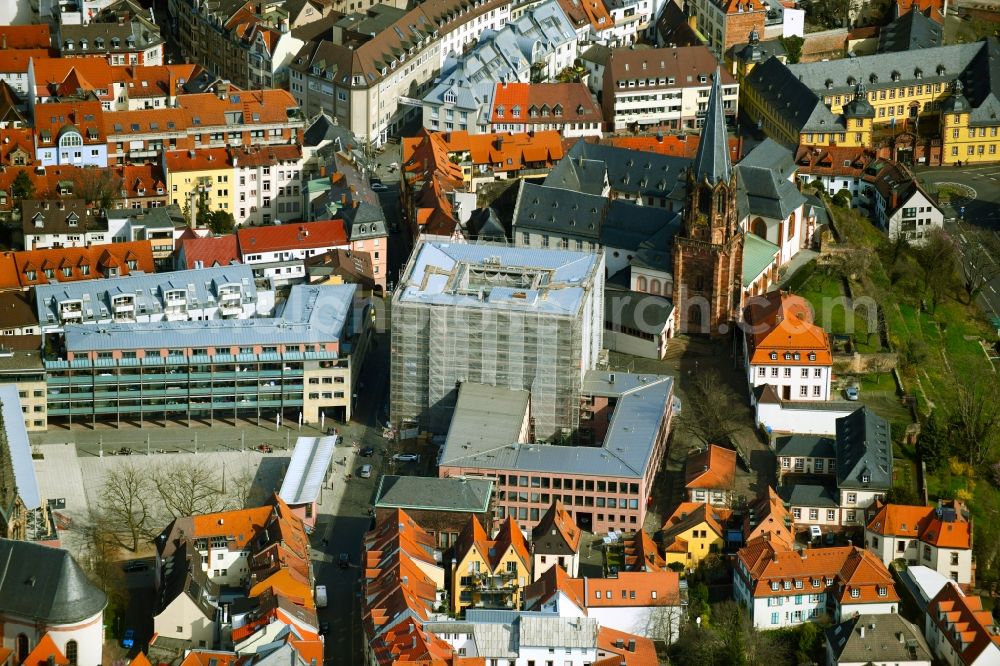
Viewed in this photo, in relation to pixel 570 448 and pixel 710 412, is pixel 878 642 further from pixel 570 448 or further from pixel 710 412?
pixel 710 412

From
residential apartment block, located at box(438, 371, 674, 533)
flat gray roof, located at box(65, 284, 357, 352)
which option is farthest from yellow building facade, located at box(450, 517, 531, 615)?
flat gray roof, located at box(65, 284, 357, 352)

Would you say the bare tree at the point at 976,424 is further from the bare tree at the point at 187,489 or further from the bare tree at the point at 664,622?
the bare tree at the point at 187,489

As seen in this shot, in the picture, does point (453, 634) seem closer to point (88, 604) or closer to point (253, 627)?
point (253, 627)

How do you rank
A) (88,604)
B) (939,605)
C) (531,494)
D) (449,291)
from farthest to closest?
1. (449,291)
2. (531,494)
3. (939,605)
4. (88,604)

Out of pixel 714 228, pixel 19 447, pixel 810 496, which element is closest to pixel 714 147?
pixel 714 228

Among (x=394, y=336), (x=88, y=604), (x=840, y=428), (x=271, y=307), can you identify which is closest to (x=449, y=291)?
(x=394, y=336)

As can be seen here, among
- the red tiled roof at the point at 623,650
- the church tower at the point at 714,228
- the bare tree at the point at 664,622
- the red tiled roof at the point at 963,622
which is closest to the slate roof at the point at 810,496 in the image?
the red tiled roof at the point at 963,622
